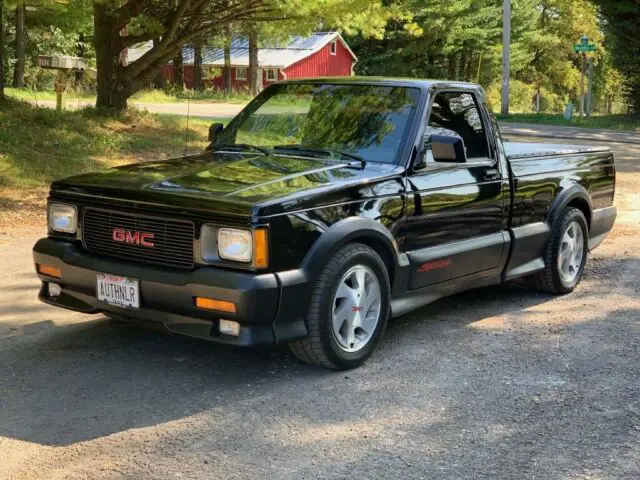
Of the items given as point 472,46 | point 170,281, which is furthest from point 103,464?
point 472,46

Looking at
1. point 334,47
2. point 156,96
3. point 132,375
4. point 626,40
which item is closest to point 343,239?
point 132,375

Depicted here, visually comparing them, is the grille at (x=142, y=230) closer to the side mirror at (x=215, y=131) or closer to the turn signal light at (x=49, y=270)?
the turn signal light at (x=49, y=270)

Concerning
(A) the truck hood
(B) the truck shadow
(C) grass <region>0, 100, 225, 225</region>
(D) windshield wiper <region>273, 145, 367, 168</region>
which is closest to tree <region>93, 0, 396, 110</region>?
(C) grass <region>0, 100, 225, 225</region>

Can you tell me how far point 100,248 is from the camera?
479cm

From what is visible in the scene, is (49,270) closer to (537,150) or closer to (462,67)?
(537,150)

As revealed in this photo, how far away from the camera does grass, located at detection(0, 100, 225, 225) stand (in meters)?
11.8

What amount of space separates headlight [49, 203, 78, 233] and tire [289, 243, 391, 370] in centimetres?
156

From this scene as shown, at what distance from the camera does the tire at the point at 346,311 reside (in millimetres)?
4539

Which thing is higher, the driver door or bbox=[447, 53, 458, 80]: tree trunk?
bbox=[447, 53, 458, 80]: tree trunk

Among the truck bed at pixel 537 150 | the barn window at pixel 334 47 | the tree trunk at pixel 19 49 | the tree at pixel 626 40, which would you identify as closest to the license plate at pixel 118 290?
the truck bed at pixel 537 150

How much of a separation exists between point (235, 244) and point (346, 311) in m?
0.88

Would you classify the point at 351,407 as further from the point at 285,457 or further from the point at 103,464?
the point at 103,464

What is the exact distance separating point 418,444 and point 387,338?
5.62 ft

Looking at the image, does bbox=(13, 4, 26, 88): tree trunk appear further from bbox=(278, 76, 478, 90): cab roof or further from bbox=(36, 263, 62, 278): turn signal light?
bbox=(36, 263, 62, 278): turn signal light
